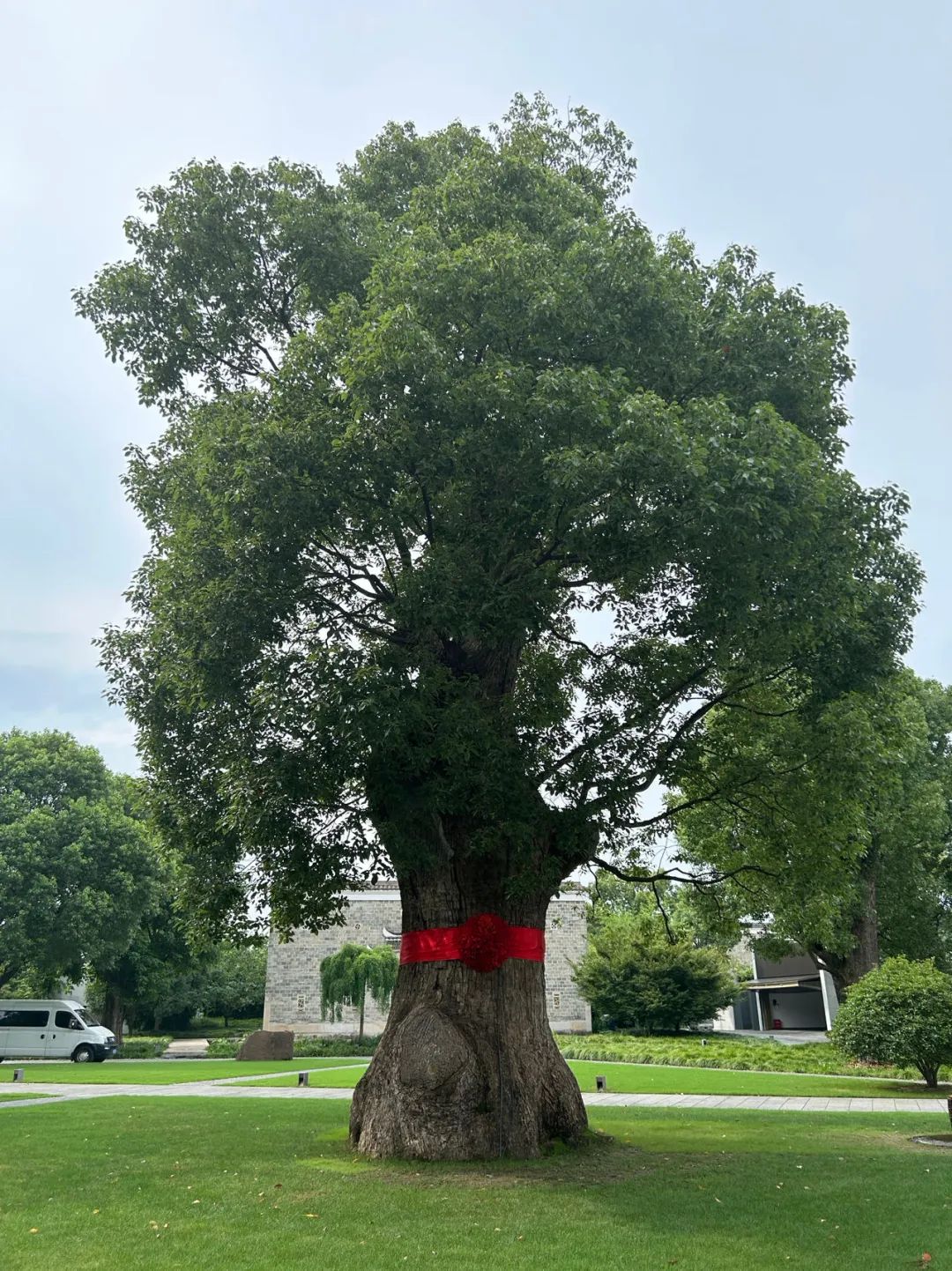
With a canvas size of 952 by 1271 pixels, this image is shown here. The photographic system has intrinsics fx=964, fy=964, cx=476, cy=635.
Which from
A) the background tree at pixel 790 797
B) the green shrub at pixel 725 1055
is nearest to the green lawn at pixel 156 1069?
the green shrub at pixel 725 1055

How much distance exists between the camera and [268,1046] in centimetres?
3002

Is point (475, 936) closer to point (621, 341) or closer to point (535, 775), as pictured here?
point (535, 775)

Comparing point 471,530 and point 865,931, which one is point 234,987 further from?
point 471,530

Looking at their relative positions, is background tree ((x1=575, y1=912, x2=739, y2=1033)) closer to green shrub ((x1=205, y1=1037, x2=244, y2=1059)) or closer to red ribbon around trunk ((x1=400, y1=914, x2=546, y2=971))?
green shrub ((x1=205, y1=1037, x2=244, y2=1059))

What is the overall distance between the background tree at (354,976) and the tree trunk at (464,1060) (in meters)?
23.7

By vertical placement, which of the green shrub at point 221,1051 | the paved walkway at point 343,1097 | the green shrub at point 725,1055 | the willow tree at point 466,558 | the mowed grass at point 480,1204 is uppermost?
the willow tree at point 466,558

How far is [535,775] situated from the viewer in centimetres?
1011

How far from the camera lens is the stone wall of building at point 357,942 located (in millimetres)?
36906

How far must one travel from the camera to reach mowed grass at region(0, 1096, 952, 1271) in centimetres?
626

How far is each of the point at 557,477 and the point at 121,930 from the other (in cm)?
2888

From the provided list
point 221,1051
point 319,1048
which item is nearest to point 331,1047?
point 319,1048

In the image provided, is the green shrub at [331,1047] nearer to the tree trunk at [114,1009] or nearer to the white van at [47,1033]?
the white van at [47,1033]

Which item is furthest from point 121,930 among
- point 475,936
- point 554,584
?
point 554,584

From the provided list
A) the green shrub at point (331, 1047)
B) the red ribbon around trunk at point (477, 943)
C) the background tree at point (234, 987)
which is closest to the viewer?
the red ribbon around trunk at point (477, 943)
